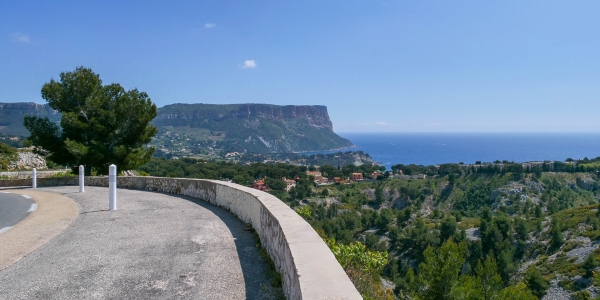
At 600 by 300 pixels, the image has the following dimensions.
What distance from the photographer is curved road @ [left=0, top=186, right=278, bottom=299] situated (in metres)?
3.67

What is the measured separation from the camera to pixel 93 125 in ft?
64.7

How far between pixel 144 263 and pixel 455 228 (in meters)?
85.9

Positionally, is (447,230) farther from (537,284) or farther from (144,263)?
(144,263)

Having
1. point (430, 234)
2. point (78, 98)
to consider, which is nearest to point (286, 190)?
point (430, 234)

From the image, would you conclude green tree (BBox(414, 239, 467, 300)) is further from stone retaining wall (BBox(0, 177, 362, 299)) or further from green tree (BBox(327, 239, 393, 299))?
green tree (BBox(327, 239, 393, 299))

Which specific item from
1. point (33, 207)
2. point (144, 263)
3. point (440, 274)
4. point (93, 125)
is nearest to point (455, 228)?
point (440, 274)

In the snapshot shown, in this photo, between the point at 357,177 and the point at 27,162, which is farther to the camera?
the point at 357,177

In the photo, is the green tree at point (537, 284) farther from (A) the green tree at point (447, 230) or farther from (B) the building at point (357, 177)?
(B) the building at point (357, 177)

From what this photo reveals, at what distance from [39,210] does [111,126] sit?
1250cm

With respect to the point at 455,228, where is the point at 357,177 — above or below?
above

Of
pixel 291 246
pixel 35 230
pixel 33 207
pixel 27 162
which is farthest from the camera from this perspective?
pixel 27 162

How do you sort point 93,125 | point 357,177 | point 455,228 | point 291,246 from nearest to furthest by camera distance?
point 291,246
point 93,125
point 455,228
point 357,177

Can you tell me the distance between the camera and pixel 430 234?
8069cm

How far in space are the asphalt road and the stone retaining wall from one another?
399 cm
